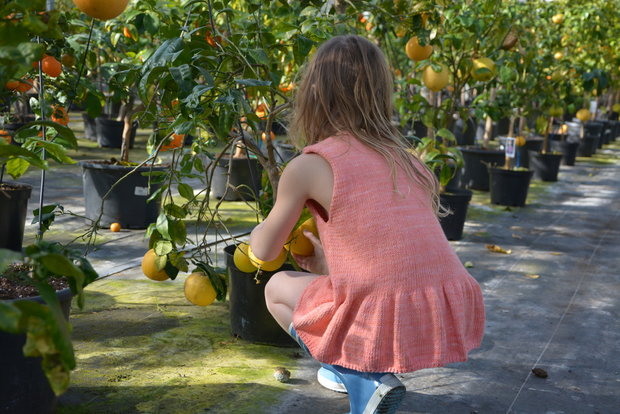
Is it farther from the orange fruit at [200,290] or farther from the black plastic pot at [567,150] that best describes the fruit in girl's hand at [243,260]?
the black plastic pot at [567,150]

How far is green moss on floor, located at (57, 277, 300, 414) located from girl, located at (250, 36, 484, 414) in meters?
0.62

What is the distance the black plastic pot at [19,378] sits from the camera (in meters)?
2.04

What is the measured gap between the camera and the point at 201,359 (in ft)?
9.39

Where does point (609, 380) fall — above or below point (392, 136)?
below

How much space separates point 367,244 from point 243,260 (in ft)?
3.22

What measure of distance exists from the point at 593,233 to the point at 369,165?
438cm

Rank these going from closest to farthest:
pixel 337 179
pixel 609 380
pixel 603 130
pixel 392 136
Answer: pixel 337 179, pixel 392 136, pixel 609 380, pixel 603 130

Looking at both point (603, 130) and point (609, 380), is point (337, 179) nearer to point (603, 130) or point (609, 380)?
point (609, 380)

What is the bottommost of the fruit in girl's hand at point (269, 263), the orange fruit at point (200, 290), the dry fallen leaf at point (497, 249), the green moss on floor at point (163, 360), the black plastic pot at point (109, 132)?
the green moss on floor at point (163, 360)

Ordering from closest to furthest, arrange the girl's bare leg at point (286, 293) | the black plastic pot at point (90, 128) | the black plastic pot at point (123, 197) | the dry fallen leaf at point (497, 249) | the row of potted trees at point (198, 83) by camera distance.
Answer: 1. the girl's bare leg at point (286, 293)
2. the row of potted trees at point (198, 83)
3. the dry fallen leaf at point (497, 249)
4. the black plastic pot at point (123, 197)
5. the black plastic pot at point (90, 128)

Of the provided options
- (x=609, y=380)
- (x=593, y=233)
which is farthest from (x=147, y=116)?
(x=593, y=233)

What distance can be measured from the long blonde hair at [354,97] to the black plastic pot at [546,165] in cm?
701

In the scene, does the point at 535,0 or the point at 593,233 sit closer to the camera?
the point at 593,233

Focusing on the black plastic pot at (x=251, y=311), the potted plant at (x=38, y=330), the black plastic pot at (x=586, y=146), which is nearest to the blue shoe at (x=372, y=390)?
the potted plant at (x=38, y=330)
